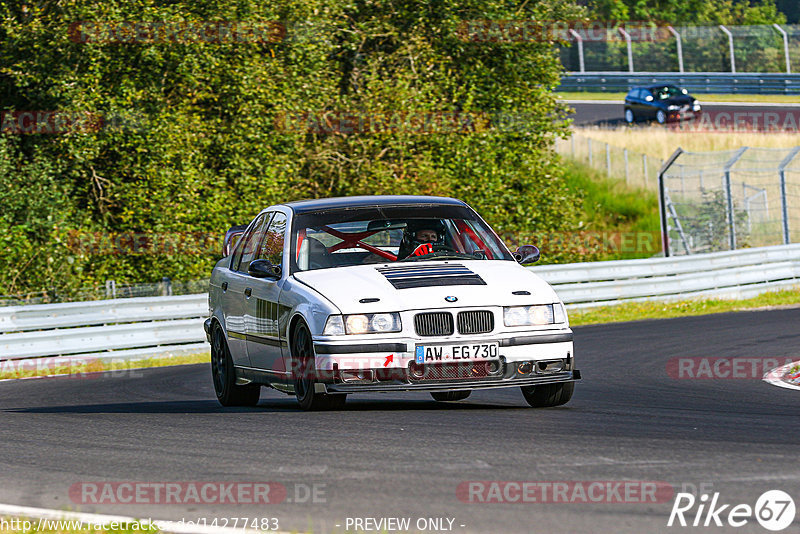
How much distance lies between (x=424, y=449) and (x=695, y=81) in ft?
172

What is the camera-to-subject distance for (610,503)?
5598 mm

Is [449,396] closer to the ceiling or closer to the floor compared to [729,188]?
closer to the ceiling

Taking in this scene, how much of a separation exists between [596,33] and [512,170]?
4006 cm

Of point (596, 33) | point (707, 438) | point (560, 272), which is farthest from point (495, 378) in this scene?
point (596, 33)

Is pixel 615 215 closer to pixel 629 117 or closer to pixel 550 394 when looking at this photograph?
pixel 629 117

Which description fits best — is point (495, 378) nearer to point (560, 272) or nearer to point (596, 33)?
point (560, 272)

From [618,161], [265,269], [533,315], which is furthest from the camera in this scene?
[618,161]

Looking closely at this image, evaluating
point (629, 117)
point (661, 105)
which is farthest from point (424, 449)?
point (629, 117)

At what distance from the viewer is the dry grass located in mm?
43312

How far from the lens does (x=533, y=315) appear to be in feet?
29.4

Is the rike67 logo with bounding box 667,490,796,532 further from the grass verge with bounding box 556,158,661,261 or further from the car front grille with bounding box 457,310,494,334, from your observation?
the grass verge with bounding box 556,158,661,261

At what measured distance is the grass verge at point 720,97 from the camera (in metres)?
53.4

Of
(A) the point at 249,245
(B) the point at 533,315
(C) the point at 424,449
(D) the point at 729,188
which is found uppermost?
(A) the point at 249,245

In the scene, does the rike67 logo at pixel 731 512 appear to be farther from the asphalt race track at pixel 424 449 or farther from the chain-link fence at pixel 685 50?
the chain-link fence at pixel 685 50
